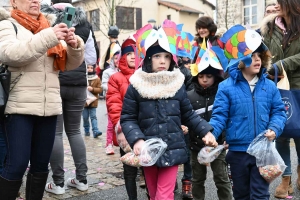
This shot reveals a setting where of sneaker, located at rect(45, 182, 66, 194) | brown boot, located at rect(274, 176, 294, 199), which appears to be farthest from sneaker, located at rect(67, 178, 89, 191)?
brown boot, located at rect(274, 176, 294, 199)

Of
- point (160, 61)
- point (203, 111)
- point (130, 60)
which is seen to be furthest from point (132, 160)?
point (130, 60)

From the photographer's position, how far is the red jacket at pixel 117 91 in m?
4.31

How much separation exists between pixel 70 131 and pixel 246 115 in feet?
7.20

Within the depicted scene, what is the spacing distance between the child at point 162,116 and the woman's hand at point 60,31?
2.41 feet

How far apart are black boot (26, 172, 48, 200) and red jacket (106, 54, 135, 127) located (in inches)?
39.2

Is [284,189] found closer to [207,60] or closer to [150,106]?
[207,60]

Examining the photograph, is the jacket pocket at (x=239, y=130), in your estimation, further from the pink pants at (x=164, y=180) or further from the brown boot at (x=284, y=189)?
the brown boot at (x=284, y=189)

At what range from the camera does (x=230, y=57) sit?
3.71 metres

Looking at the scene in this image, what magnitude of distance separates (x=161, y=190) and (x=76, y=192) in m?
1.66

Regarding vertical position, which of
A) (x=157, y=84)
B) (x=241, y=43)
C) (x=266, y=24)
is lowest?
(x=157, y=84)

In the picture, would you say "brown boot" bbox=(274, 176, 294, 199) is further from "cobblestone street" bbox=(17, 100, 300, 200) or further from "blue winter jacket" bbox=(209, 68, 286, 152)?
"blue winter jacket" bbox=(209, 68, 286, 152)

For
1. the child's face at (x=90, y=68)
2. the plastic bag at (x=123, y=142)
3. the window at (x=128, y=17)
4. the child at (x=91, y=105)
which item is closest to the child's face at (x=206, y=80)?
the plastic bag at (x=123, y=142)

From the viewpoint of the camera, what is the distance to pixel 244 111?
3.54m

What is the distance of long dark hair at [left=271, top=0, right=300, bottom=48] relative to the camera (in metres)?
4.39
